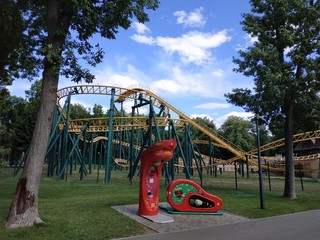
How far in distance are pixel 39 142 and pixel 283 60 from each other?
13593 millimetres

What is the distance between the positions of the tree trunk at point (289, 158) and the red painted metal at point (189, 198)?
261 inches

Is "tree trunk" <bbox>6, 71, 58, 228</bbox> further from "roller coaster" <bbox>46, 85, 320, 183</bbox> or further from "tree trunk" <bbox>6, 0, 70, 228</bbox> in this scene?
"roller coaster" <bbox>46, 85, 320, 183</bbox>

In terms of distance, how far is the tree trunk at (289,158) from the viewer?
16.1 meters

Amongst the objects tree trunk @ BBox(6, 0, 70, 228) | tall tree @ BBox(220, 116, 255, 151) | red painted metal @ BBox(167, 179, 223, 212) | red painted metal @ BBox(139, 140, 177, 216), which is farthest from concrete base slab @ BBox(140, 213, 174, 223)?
tall tree @ BBox(220, 116, 255, 151)

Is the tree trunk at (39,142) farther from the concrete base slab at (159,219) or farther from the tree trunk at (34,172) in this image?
the concrete base slab at (159,219)

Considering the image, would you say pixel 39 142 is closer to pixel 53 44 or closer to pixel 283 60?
pixel 53 44

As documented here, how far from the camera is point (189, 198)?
37.3ft

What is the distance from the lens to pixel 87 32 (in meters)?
9.88

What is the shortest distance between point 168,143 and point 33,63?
Answer: 6.00 meters

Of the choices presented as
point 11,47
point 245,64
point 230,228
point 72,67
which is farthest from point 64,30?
point 245,64

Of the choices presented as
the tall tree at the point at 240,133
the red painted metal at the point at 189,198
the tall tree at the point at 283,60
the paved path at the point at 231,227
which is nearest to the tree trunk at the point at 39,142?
the paved path at the point at 231,227

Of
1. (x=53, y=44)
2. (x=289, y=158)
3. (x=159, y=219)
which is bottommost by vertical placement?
(x=159, y=219)

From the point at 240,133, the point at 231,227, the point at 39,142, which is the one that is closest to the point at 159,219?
the point at 231,227

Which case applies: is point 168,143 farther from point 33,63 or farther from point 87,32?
point 33,63
